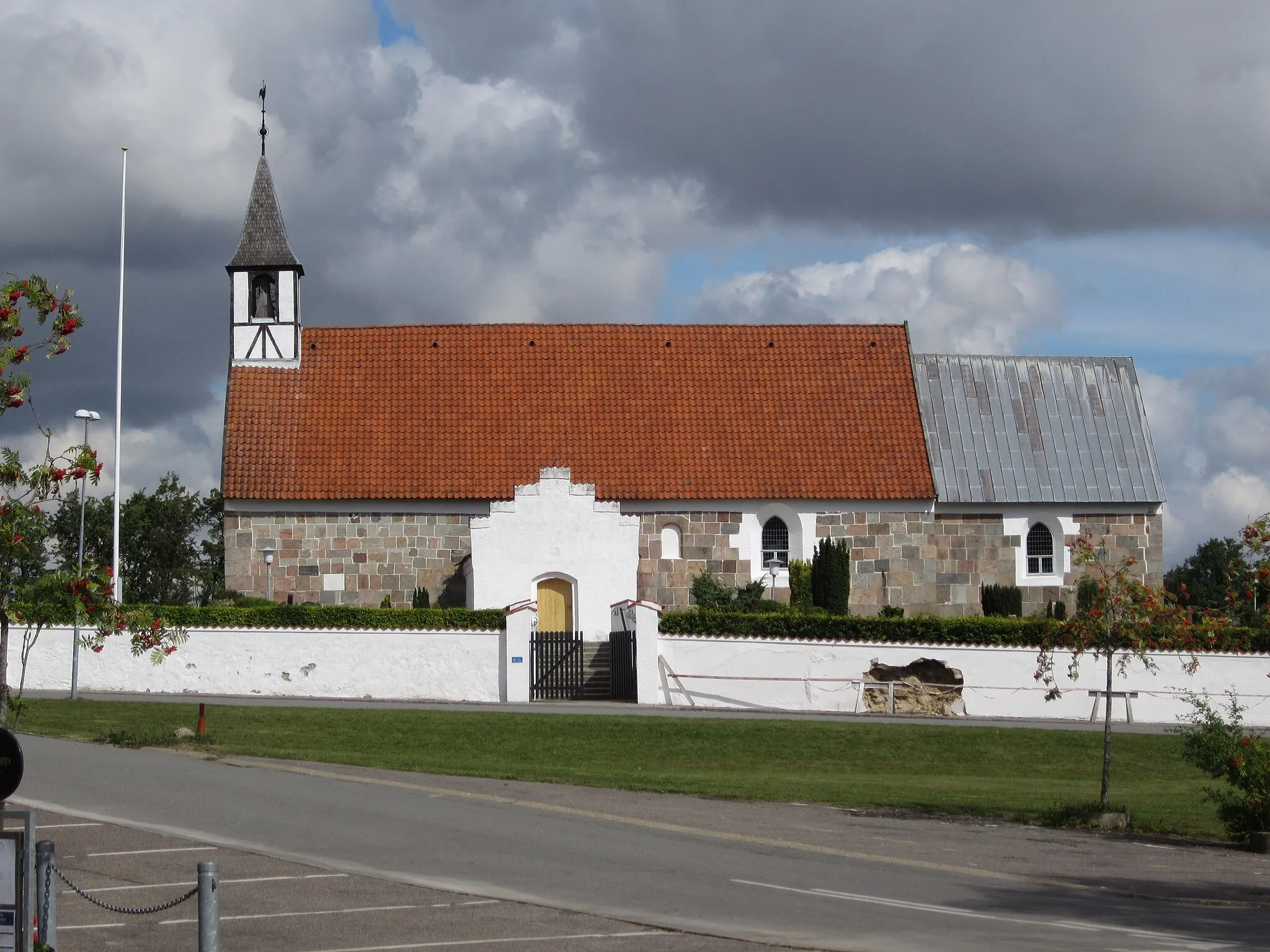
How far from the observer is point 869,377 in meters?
37.5

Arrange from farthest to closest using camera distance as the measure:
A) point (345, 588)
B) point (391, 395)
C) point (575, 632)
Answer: point (391, 395) → point (345, 588) → point (575, 632)

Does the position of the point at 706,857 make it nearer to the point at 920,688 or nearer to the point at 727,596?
the point at 920,688

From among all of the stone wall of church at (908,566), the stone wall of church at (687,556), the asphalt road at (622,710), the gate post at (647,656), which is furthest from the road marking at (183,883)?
the stone wall of church at (908,566)

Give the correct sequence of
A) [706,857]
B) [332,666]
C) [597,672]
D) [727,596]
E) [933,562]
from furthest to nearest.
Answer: [933,562] → [727,596] → [597,672] → [332,666] → [706,857]

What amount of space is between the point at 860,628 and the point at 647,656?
410 centimetres

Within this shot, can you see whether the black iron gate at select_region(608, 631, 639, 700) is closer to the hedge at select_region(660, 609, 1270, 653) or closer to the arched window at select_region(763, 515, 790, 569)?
the hedge at select_region(660, 609, 1270, 653)

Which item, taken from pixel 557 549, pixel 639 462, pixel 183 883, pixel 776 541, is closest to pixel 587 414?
pixel 639 462

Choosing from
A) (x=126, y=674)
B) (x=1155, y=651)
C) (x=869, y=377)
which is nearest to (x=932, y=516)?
(x=869, y=377)

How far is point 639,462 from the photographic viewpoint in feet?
114

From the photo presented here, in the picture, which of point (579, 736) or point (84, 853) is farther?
point (579, 736)

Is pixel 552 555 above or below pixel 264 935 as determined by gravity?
above

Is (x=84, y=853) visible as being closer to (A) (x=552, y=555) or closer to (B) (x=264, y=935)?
(B) (x=264, y=935)

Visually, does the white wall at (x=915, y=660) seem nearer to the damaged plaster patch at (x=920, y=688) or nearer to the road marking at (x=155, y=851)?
the damaged plaster patch at (x=920, y=688)

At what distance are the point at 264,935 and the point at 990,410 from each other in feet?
101
